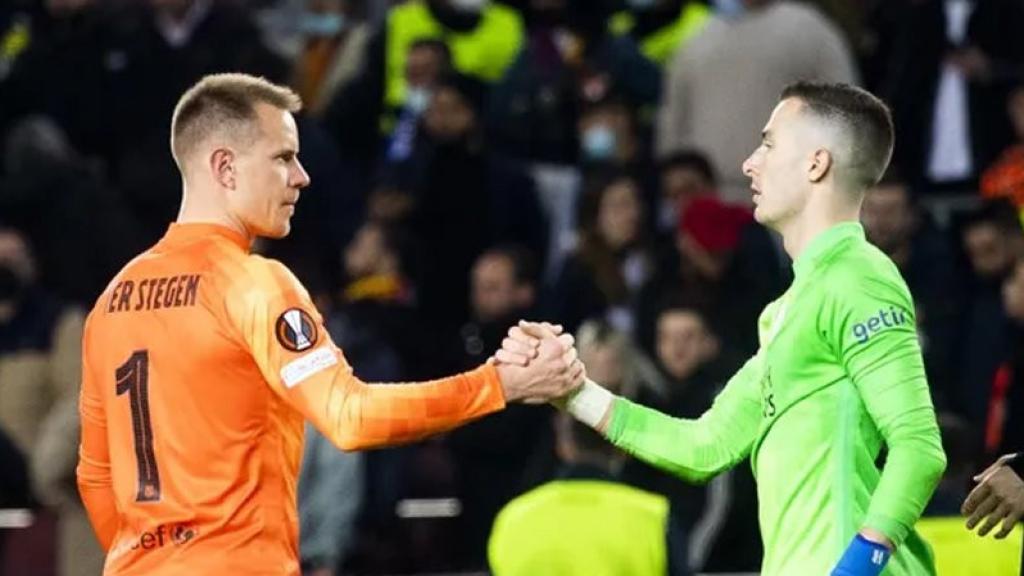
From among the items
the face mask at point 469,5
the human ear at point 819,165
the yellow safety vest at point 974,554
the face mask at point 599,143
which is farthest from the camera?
the face mask at point 469,5

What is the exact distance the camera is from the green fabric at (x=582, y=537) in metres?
8.71

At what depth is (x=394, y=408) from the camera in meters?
6.62

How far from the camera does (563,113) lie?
13.7m

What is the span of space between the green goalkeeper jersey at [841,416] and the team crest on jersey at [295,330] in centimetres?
116

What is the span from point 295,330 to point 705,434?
1168mm

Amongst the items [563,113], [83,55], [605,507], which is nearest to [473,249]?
[563,113]

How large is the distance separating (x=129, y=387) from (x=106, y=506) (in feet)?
1.49

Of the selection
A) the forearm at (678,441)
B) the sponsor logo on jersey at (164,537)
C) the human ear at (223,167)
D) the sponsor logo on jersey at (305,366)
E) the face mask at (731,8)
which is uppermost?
the face mask at (731,8)

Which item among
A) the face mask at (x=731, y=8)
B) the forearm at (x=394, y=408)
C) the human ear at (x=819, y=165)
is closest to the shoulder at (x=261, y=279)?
the forearm at (x=394, y=408)

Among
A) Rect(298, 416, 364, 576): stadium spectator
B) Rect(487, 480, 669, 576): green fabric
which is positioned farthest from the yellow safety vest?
Rect(298, 416, 364, 576): stadium spectator

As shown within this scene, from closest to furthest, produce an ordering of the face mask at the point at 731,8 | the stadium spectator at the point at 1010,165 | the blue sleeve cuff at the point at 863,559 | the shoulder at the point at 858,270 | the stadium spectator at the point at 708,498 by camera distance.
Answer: the blue sleeve cuff at the point at 863,559, the shoulder at the point at 858,270, the stadium spectator at the point at 708,498, the stadium spectator at the point at 1010,165, the face mask at the point at 731,8

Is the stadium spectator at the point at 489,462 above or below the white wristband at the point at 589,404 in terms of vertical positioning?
below

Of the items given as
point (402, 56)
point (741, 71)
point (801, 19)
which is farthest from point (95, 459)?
point (402, 56)

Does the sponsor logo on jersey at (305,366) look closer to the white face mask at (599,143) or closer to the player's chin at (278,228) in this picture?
the player's chin at (278,228)
